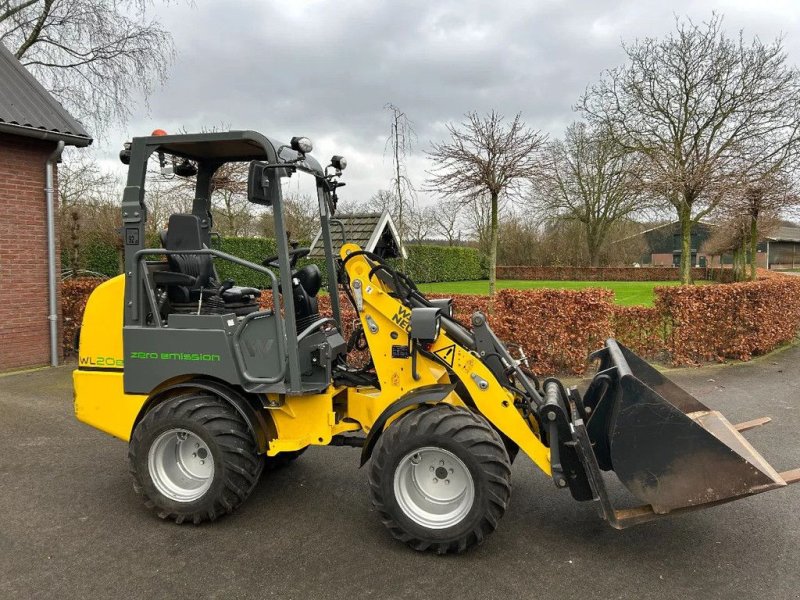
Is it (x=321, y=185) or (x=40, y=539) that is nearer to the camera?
(x=40, y=539)

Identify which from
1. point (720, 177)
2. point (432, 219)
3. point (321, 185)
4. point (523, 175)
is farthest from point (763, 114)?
point (432, 219)

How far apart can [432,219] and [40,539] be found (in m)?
38.2

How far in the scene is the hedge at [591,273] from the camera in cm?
3822

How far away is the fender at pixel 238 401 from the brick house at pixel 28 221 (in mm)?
6341

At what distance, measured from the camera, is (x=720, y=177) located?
1286 centimetres

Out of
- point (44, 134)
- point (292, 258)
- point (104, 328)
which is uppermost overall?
point (44, 134)

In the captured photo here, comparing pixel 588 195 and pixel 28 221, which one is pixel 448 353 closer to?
pixel 28 221

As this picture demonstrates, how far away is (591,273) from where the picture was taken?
38188mm

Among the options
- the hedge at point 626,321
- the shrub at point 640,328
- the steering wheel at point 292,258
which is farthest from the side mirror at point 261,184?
the shrub at point 640,328

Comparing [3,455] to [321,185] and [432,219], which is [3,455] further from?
[432,219]

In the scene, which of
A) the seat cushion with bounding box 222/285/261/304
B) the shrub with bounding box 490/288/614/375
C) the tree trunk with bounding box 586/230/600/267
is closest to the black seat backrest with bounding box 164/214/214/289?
the seat cushion with bounding box 222/285/261/304

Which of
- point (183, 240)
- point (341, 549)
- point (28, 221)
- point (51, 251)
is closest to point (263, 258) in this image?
point (51, 251)

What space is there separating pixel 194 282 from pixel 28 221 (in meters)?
6.61

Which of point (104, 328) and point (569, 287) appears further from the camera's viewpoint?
point (569, 287)
